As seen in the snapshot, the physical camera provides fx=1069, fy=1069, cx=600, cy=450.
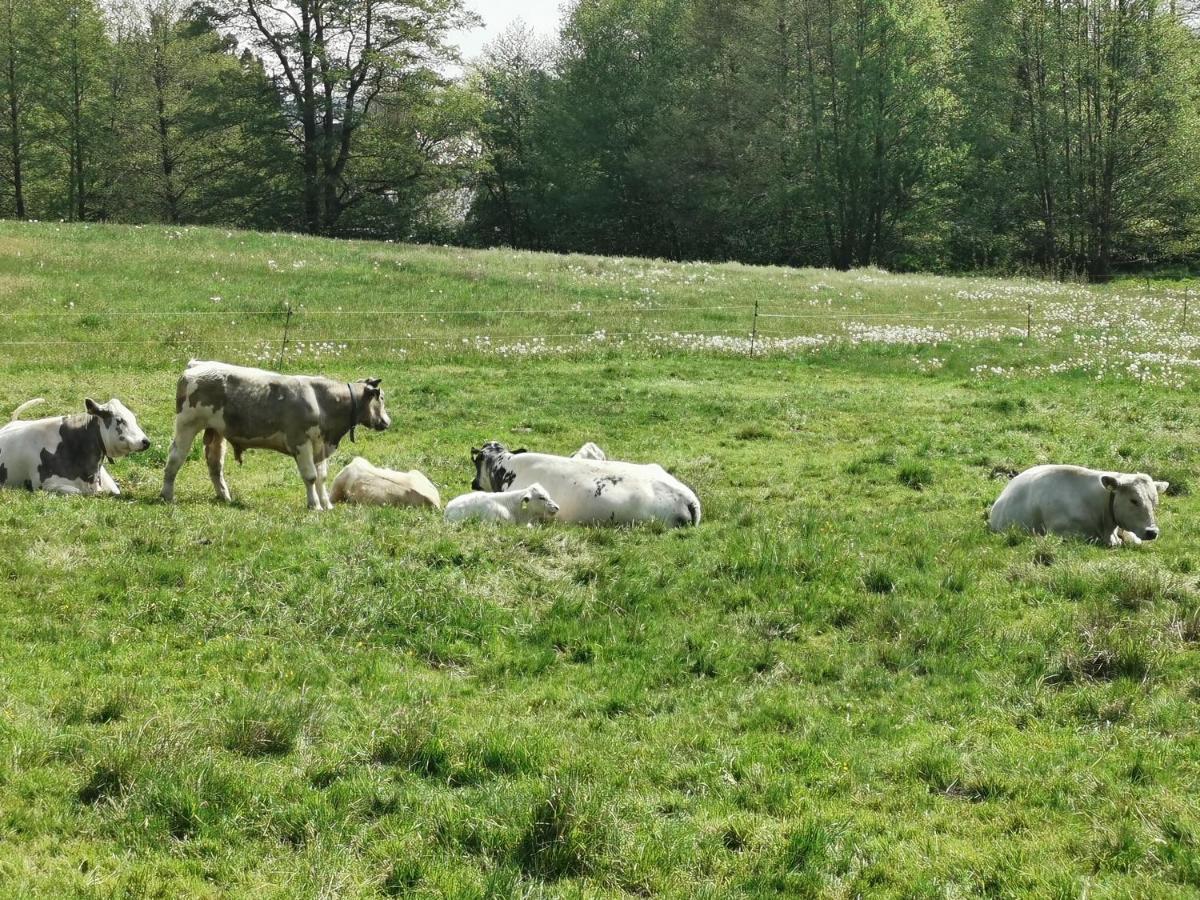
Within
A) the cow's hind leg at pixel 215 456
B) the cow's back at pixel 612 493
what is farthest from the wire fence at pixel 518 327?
the cow's back at pixel 612 493

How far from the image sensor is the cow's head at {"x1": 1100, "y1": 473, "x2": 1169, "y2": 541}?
36.3ft

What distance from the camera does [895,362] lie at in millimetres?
24828

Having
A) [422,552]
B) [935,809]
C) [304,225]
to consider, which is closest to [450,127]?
[304,225]

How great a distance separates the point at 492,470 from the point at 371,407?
1.81 m

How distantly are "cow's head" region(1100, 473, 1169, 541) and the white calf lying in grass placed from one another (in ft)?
19.3

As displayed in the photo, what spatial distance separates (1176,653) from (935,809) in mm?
3130

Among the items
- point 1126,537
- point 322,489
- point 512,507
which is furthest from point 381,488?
point 1126,537

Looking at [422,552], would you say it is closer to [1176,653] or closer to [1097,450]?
[1176,653]

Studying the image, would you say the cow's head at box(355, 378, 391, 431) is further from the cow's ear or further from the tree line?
the tree line

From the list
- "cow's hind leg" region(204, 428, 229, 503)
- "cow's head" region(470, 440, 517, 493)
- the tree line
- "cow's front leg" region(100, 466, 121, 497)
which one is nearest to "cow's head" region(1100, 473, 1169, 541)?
"cow's head" region(470, 440, 517, 493)

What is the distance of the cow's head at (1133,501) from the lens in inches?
436

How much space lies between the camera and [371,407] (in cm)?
1345

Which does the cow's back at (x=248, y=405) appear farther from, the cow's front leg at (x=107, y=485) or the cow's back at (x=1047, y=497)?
the cow's back at (x=1047, y=497)

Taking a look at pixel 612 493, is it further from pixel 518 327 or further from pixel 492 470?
pixel 518 327
